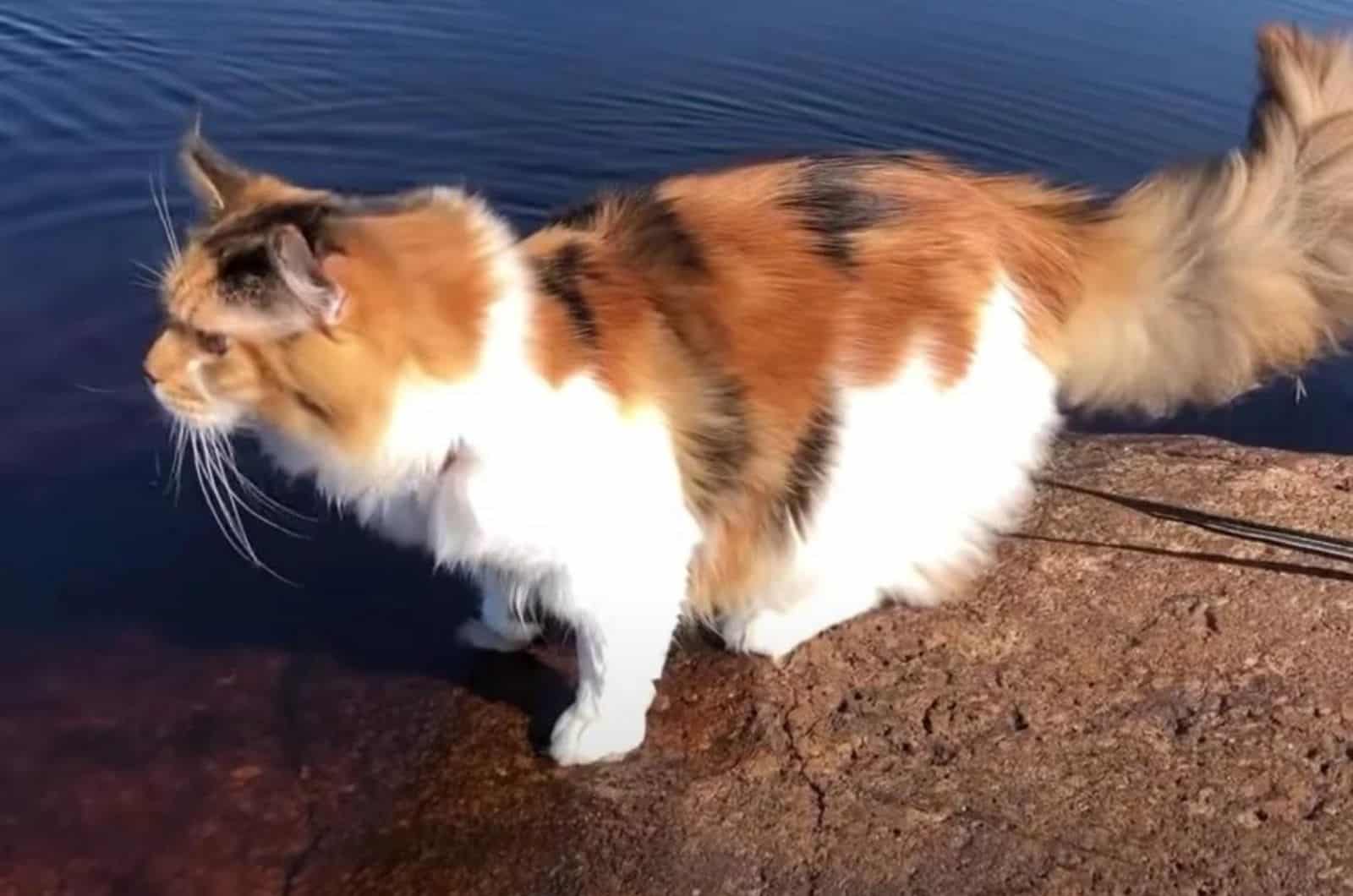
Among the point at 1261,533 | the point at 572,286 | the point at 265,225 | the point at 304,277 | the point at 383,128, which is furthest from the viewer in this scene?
the point at 383,128

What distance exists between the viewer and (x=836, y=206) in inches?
120

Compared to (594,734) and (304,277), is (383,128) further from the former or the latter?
(304,277)

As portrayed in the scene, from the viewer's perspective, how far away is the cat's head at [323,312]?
97.0 inches

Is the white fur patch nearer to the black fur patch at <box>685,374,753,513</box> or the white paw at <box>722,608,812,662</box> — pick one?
the black fur patch at <box>685,374,753,513</box>

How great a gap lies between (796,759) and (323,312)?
52.6 inches

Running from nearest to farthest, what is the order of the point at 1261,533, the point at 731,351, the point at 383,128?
1. the point at 731,351
2. the point at 1261,533
3. the point at 383,128

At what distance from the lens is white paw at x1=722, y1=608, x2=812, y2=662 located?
3334 mm

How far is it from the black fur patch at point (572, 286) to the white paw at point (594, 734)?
0.80 metres

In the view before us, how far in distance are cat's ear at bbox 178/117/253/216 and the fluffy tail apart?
1754 millimetres

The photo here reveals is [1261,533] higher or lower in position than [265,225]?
lower

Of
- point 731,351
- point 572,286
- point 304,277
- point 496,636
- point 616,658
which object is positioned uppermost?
point 304,277

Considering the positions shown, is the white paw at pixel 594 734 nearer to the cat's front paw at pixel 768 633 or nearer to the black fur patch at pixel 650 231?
the cat's front paw at pixel 768 633

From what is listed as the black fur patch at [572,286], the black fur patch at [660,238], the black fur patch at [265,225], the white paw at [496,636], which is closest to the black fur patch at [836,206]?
the black fur patch at [660,238]

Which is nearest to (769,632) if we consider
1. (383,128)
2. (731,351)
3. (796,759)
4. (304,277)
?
(796,759)
